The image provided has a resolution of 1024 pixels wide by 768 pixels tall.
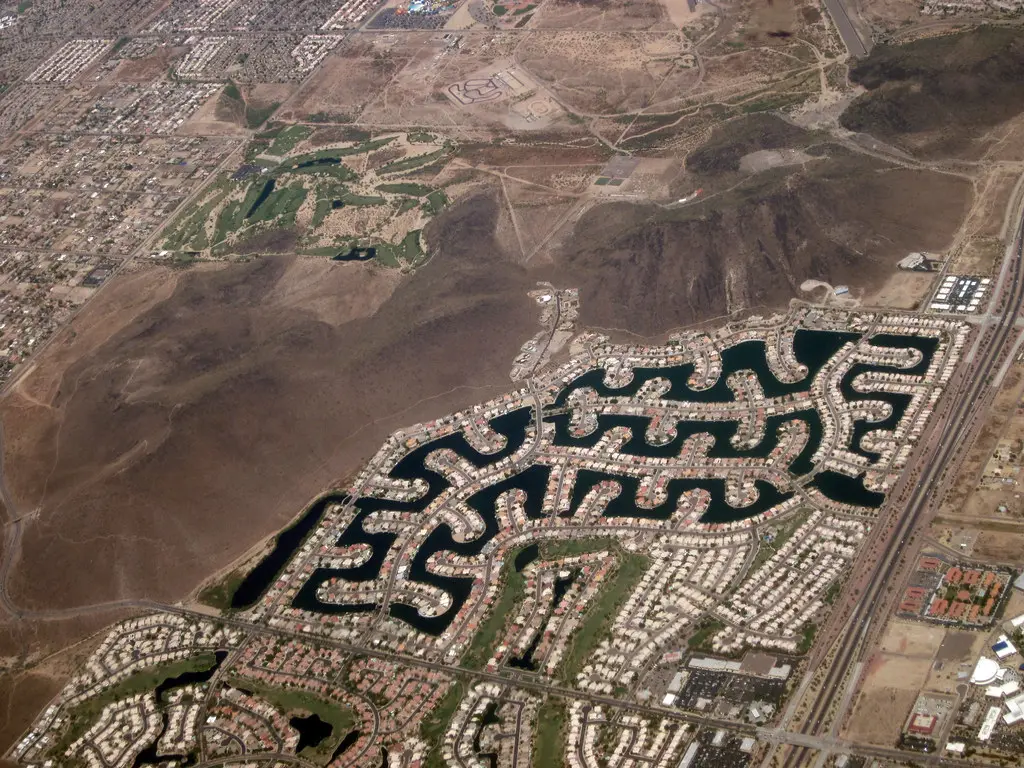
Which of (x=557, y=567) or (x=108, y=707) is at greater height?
Result: (x=108, y=707)

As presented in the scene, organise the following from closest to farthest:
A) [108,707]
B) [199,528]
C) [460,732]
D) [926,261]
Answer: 1. [460,732]
2. [108,707]
3. [199,528]
4. [926,261]

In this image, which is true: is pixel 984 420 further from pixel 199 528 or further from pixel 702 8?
pixel 702 8


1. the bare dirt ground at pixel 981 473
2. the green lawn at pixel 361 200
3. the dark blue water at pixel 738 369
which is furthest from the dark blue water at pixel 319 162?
the bare dirt ground at pixel 981 473

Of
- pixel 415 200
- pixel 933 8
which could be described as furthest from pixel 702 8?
pixel 415 200

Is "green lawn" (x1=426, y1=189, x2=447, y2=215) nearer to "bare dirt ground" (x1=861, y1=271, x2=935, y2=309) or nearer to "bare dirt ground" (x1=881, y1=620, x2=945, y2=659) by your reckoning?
"bare dirt ground" (x1=861, y1=271, x2=935, y2=309)

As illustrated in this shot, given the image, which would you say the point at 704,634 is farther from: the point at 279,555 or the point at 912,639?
the point at 279,555

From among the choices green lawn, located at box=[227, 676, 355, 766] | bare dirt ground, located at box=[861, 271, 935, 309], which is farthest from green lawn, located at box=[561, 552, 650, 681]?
bare dirt ground, located at box=[861, 271, 935, 309]

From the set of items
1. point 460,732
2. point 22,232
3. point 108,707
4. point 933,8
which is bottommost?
point 933,8

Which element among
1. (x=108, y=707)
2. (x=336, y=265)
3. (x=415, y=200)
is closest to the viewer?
(x=108, y=707)
